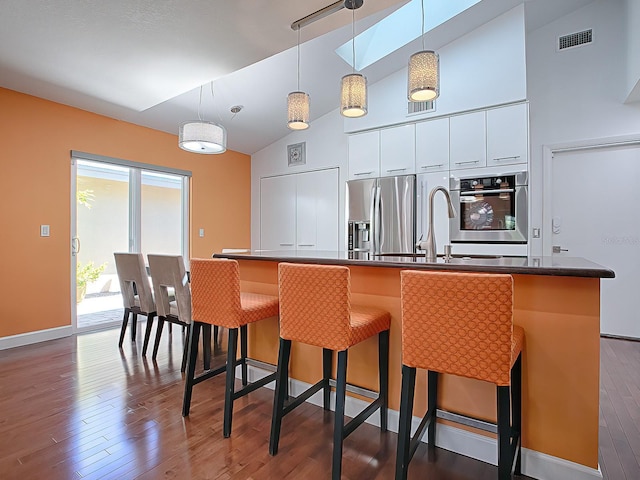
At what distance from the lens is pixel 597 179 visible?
380 centimetres

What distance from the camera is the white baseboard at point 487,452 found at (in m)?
1.52

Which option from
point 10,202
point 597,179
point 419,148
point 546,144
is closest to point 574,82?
point 546,144

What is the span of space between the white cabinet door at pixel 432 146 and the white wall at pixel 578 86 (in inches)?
39.3

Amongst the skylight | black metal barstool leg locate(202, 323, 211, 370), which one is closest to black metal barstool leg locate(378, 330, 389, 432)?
black metal barstool leg locate(202, 323, 211, 370)

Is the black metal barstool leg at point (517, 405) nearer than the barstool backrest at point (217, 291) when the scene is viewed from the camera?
Yes

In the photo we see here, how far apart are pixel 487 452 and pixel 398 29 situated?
4114mm

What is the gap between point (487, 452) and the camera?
170cm

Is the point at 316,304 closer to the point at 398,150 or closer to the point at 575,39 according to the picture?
the point at 398,150

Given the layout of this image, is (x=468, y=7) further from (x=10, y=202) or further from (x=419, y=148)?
(x=10, y=202)

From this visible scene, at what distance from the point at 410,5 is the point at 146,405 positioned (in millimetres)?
4466

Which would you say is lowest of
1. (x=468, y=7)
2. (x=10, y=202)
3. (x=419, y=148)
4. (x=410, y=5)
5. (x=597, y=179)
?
(x=10, y=202)

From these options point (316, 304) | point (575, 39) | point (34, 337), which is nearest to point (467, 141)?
point (575, 39)

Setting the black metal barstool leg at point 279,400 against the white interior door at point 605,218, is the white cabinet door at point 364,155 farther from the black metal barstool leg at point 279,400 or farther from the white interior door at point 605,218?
the black metal barstool leg at point 279,400

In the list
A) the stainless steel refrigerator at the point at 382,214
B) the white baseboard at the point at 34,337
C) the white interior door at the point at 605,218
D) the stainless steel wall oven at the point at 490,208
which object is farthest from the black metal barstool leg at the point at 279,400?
the white interior door at the point at 605,218
